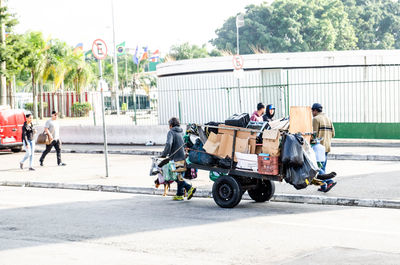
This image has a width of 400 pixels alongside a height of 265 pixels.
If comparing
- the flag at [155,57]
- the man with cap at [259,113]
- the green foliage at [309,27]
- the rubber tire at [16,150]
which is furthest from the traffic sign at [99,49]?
the flag at [155,57]

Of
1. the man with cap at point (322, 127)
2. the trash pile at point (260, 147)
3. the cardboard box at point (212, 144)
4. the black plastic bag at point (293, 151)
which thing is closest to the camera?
the black plastic bag at point (293, 151)

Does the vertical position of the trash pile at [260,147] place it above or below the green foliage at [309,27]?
below

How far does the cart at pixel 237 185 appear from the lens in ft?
31.7

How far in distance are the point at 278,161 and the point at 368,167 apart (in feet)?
20.9

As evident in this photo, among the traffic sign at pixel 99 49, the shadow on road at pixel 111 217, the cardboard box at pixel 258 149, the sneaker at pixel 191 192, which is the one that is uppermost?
the traffic sign at pixel 99 49

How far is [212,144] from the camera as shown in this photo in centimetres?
1005

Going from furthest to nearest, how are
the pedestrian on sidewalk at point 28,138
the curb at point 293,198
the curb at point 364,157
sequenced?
1. the pedestrian on sidewalk at point 28,138
2. the curb at point 364,157
3. the curb at point 293,198

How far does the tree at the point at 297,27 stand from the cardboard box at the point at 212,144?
2571 inches

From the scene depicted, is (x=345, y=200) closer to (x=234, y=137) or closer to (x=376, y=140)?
(x=234, y=137)

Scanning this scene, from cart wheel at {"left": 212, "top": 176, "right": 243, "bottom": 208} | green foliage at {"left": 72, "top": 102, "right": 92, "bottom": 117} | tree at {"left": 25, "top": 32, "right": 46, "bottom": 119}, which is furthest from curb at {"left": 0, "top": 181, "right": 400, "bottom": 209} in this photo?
green foliage at {"left": 72, "top": 102, "right": 92, "bottom": 117}

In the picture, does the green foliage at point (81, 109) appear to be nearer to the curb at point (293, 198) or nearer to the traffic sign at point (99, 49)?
the traffic sign at point (99, 49)

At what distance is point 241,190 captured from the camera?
9.85m

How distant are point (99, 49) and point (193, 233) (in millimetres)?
7623

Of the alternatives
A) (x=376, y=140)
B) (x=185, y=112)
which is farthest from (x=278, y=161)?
(x=185, y=112)
